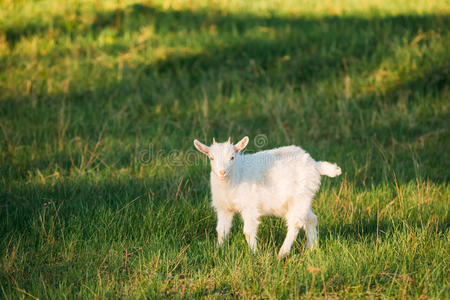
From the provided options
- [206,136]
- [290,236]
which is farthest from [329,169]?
[206,136]

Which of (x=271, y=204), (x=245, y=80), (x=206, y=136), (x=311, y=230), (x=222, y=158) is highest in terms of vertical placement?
(x=245, y=80)

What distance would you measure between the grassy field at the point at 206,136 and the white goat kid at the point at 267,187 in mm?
226

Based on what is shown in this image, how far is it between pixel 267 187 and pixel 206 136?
11.3 ft

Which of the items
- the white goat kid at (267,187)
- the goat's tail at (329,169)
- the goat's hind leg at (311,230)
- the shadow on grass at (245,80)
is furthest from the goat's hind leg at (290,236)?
the shadow on grass at (245,80)

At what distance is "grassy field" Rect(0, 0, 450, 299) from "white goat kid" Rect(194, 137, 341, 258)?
226 mm

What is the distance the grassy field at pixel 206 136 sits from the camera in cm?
435

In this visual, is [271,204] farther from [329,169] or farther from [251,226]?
[329,169]

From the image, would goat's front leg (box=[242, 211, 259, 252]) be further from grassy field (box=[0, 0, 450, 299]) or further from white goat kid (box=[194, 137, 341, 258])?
grassy field (box=[0, 0, 450, 299])

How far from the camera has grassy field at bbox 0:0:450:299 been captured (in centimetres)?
435

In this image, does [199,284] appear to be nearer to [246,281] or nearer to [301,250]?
[246,281]

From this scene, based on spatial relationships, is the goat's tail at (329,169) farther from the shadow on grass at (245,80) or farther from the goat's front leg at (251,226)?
the shadow on grass at (245,80)

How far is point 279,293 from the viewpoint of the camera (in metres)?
4.05

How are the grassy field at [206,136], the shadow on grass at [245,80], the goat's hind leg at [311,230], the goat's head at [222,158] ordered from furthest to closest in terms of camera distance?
the shadow on grass at [245,80] < the goat's hind leg at [311,230] < the goat's head at [222,158] < the grassy field at [206,136]

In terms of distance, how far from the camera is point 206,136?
26.8 feet
